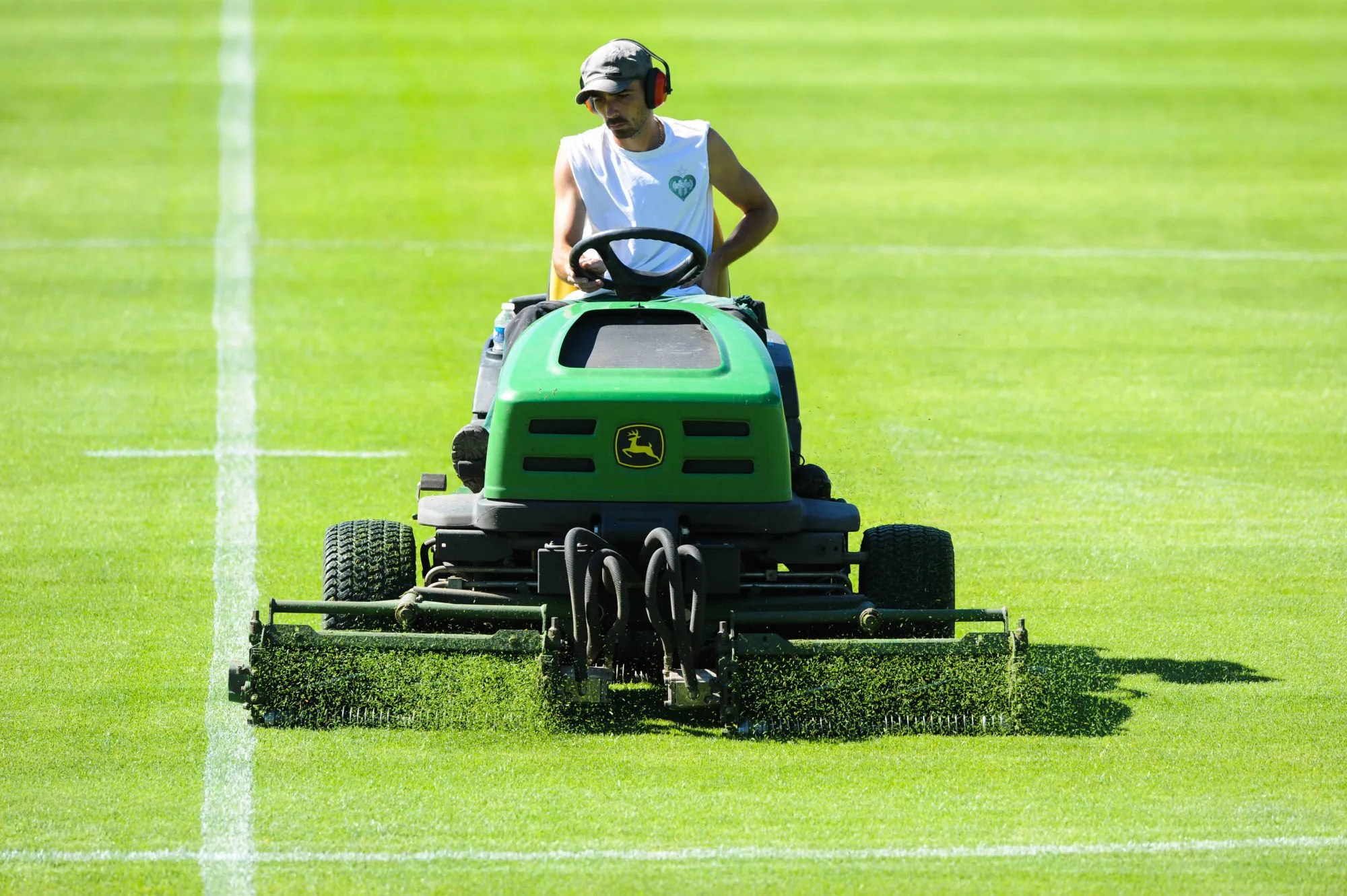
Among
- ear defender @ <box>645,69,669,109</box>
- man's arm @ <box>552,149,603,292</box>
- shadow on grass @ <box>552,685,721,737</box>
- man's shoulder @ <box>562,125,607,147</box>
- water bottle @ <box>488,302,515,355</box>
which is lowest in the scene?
shadow on grass @ <box>552,685,721,737</box>

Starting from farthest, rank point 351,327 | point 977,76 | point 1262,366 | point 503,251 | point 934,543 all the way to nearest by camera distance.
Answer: point 977,76 → point 503,251 → point 351,327 → point 1262,366 → point 934,543

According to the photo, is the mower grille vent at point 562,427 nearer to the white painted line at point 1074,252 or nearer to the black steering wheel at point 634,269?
the black steering wheel at point 634,269

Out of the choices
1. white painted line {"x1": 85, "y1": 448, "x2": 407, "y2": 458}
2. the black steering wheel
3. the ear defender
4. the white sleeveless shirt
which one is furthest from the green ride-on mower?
white painted line {"x1": 85, "y1": 448, "x2": 407, "y2": 458}

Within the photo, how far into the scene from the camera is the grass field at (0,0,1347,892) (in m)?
5.79

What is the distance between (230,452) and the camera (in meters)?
10.8

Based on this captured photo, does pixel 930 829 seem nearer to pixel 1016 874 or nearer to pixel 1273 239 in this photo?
pixel 1016 874

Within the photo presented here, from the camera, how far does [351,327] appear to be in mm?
14000

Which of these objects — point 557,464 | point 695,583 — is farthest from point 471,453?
point 695,583

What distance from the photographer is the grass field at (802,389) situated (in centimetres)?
579

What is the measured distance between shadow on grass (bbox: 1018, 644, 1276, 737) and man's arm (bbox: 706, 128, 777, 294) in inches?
77.2

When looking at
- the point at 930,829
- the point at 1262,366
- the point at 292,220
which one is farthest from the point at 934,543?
the point at 292,220

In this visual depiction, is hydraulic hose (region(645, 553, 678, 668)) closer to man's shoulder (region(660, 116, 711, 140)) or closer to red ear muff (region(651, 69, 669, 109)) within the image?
red ear muff (region(651, 69, 669, 109))

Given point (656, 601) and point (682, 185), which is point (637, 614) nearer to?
point (656, 601)

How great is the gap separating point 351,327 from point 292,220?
13.3 feet
